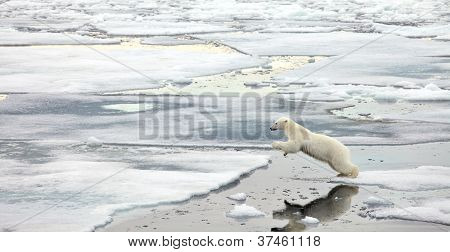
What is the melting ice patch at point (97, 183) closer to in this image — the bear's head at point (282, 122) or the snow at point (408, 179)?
the bear's head at point (282, 122)

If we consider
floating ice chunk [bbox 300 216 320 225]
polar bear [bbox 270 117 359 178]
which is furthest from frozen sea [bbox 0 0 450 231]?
floating ice chunk [bbox 300 216 320 225]

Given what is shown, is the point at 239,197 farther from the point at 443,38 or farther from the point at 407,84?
the point at 443,38

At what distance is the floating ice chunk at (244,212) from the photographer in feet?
18.1

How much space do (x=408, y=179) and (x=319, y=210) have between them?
110 centimetres

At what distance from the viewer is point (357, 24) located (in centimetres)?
2048

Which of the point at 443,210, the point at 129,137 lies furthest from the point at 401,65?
the point at 443,210

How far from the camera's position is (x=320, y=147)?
Result: 6.68 m

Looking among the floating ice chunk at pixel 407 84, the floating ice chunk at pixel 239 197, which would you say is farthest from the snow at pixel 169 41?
the floating ice chunk at pixel 239 197

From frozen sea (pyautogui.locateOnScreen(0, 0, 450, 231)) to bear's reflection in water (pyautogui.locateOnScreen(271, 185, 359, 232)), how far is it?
0.90 feet

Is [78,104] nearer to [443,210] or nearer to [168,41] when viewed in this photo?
[443,210]

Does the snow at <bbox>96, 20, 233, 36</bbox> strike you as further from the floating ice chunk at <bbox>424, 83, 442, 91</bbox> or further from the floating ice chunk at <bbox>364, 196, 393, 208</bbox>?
the floating ice chunk at <bbox>364, 196, 393, 208</bbox>

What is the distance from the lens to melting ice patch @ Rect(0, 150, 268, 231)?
5.51 meters

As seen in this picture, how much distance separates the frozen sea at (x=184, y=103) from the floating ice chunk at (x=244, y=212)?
0.50m

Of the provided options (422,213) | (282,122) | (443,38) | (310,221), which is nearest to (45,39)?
(443,38)
